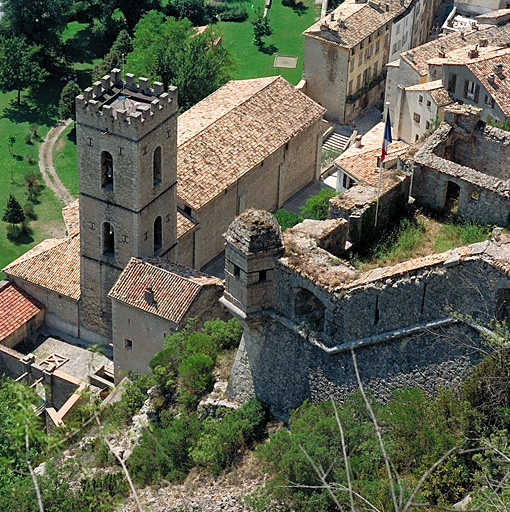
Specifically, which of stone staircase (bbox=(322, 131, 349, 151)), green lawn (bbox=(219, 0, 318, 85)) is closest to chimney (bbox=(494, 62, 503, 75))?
stone staircase (bbox=(322, 131, 349, 151))

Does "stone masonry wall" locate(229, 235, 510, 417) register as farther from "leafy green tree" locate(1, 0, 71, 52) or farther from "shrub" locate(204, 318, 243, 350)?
"leafy green tree" locate(1, 0, 71, 52)

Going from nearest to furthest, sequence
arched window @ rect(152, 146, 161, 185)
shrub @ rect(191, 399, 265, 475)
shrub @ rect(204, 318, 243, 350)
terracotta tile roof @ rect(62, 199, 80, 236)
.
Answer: shrub @ rect(191, 399, 265, 475)
shrub @ rect(204, 318, 243, 350)
arched window @ rect(152, 146, 161, 185)
terracotta tile roof @ rect(62, 199, 80, 236)

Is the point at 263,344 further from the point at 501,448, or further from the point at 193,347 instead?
the point at 501,448

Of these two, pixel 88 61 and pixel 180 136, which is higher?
pixel 180 136

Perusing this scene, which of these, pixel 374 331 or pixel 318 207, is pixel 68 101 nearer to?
pixel 318 207

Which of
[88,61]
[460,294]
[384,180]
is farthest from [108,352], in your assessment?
[88,61]
